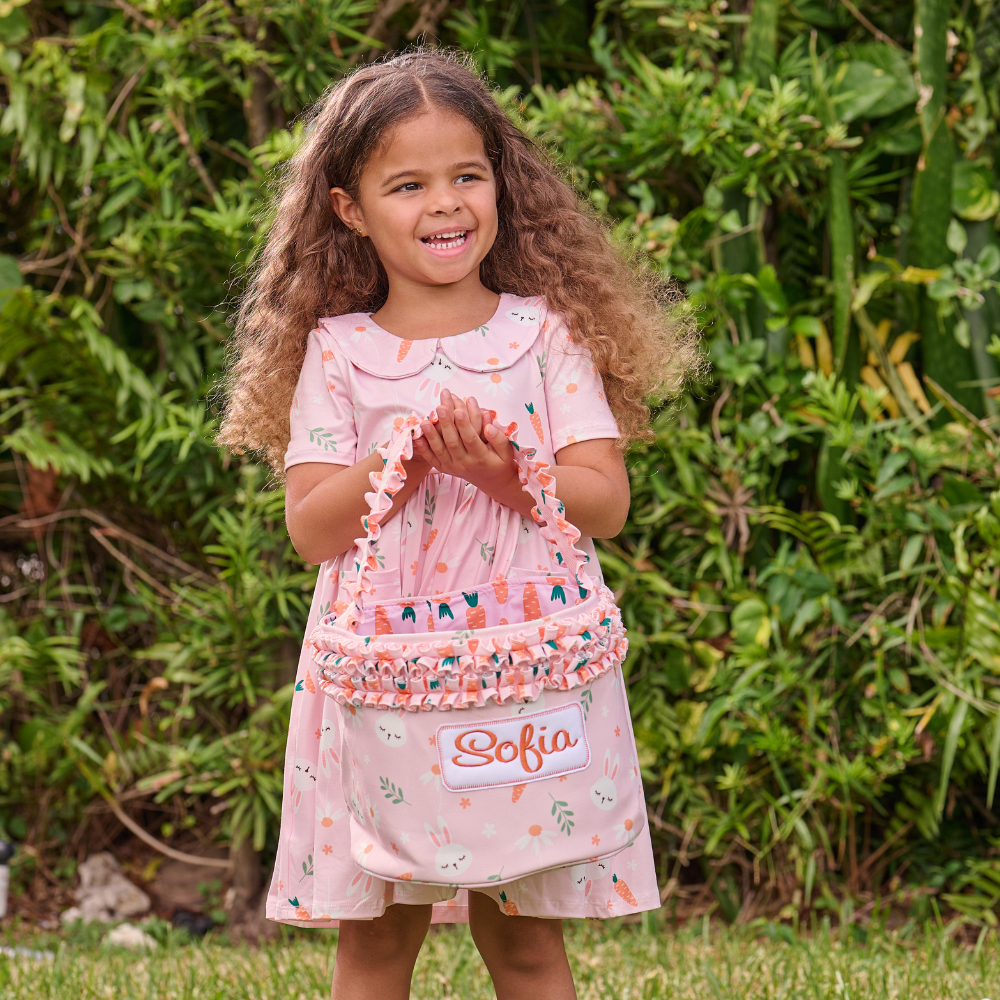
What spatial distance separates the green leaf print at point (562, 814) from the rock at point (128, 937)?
6.70ft

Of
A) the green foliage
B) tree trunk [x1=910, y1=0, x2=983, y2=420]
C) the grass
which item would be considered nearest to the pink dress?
the grass

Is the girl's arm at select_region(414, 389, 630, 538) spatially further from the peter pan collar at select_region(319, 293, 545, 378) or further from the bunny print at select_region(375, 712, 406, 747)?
the bunny print at select_region(375, 712, 406, 747)

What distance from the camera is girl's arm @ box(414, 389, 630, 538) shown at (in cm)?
134

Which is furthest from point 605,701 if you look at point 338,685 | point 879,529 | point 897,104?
point 897,104

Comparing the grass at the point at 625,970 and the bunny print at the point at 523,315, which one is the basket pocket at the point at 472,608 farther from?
the grass at the point at 625,970

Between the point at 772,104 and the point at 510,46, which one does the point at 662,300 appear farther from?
the point at 510,46

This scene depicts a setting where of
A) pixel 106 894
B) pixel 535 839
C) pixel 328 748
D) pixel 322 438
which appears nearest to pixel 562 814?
pixel 535 839

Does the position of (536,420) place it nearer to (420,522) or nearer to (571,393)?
(571,393)

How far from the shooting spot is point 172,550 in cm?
333

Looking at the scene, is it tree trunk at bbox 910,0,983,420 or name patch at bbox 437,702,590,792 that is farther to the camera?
tree trunk at bbox 910,0,983,420

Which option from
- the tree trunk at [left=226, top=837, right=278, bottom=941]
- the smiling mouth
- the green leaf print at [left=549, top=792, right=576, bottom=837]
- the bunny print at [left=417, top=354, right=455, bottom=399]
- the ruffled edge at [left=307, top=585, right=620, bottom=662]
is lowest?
the tree trunk at [left=226, top=837, right=278, bottom=941]

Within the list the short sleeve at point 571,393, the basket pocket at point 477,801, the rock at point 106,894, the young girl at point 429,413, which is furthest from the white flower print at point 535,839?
the rock at point 106,894

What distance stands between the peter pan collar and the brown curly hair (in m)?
0.08

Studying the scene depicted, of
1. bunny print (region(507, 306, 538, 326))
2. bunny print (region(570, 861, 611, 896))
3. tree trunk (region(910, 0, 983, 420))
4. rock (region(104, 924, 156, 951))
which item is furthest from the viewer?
rock (region(104, 924, 156, 951))
